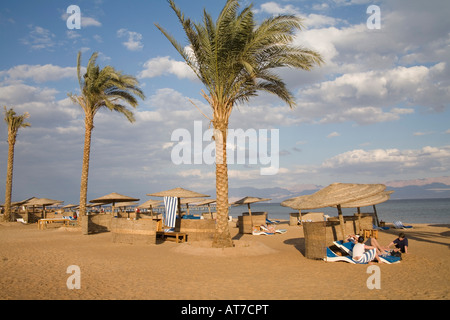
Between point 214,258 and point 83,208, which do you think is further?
point 83,208

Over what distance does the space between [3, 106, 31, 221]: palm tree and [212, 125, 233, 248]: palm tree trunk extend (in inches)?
866

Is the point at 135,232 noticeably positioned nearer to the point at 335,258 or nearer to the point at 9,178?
the point at 335,258

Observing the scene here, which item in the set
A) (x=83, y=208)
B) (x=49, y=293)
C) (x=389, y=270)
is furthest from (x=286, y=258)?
(x=83, y=208)

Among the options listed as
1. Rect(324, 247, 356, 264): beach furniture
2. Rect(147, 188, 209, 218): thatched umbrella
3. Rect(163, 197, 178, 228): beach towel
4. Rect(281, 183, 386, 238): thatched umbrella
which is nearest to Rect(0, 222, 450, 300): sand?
Rect(324, 247, 356, 264): beach furniture

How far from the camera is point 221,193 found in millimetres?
11852

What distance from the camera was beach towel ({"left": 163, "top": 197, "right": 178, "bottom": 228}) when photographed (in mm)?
14883

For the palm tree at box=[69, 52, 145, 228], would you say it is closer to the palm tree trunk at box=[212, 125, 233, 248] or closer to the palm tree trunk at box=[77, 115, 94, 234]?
the palm tree trunk at box=[77, 115, 94, 234]

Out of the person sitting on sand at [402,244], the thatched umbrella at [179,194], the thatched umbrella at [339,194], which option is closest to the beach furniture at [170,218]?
the thatched umbrella at [179,194]

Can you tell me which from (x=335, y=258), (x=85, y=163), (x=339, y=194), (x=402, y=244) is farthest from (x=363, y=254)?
(x=85, y=163)

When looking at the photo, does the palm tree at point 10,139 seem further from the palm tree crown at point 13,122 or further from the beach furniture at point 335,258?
the beach furniture at point 335,258

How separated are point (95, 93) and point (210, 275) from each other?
16.3 meters
